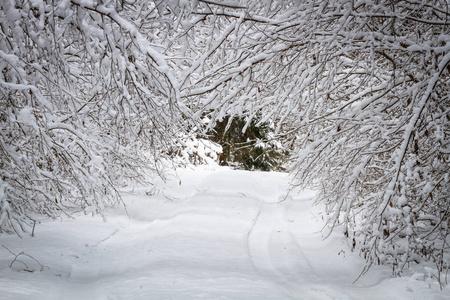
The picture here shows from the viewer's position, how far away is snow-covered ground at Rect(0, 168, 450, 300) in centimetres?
407

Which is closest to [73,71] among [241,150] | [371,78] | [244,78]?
[244,78]

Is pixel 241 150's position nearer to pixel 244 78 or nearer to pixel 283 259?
pixel 283 259

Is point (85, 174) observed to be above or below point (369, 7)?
below

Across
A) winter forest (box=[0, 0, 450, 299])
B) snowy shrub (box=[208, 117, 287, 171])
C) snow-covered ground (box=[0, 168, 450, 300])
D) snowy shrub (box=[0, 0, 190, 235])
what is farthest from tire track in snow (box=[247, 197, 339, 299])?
snowy shrub (box=[208, 117, 287, 171])

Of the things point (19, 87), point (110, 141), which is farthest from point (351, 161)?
point (110, 141)

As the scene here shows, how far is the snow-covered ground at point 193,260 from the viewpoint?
407 cm

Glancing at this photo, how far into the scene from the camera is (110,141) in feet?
21.9

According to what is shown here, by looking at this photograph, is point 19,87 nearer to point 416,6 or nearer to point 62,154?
point 62,154

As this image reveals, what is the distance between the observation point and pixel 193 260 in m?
5.21

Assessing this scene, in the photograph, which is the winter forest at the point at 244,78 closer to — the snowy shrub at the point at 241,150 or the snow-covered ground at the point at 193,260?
the snow-covered ground at the point at 193,260

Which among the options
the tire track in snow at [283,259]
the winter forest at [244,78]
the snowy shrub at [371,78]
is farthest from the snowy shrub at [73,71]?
the tire track in snow at [283,259]

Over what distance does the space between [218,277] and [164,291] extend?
2.68 feet

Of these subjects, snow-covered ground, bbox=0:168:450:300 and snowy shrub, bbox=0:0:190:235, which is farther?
snow-covered ground, bbox=0:168:450:300

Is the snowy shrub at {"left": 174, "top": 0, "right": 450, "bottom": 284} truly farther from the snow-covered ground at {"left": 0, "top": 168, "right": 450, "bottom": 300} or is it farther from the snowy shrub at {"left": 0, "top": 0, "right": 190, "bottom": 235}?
the snow-covered ground at {"left": 0, "top": 168, "right": 450, "bottom": 300}
